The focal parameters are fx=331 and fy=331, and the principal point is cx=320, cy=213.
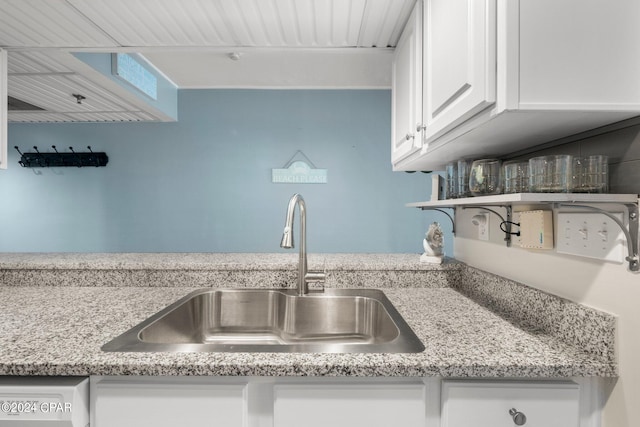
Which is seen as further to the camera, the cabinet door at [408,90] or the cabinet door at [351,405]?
the cabinet door at [408,90]

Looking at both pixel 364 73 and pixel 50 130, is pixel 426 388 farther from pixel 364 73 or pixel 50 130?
pixel 50 130

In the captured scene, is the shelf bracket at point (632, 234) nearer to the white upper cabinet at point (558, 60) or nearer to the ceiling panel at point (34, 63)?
the white upper cabinet at point (558, 60)

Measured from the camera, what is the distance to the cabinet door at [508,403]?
0.73m

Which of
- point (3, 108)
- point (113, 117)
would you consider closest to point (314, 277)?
point (3, 108)

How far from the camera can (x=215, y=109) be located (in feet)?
10.5

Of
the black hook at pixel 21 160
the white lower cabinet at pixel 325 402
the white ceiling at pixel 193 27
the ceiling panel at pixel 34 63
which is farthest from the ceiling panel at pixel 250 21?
the black hook at pixel 21 160

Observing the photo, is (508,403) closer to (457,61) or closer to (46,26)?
(457,61)

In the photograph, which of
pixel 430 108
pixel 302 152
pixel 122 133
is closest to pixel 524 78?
pixel 430 108

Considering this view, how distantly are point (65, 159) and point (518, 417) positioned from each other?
3.91m

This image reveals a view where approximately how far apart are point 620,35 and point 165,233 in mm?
3375

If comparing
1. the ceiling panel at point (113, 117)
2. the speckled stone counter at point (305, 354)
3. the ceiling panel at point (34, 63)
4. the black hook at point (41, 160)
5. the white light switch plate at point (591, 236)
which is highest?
the ceiling panel at point (113, 117)

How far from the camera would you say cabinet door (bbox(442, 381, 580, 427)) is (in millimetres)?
733

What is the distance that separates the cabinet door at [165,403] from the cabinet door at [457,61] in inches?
32.9

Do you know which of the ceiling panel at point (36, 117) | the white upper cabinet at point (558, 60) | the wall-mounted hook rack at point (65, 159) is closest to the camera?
the white upper cabinet at point (558, 60)
